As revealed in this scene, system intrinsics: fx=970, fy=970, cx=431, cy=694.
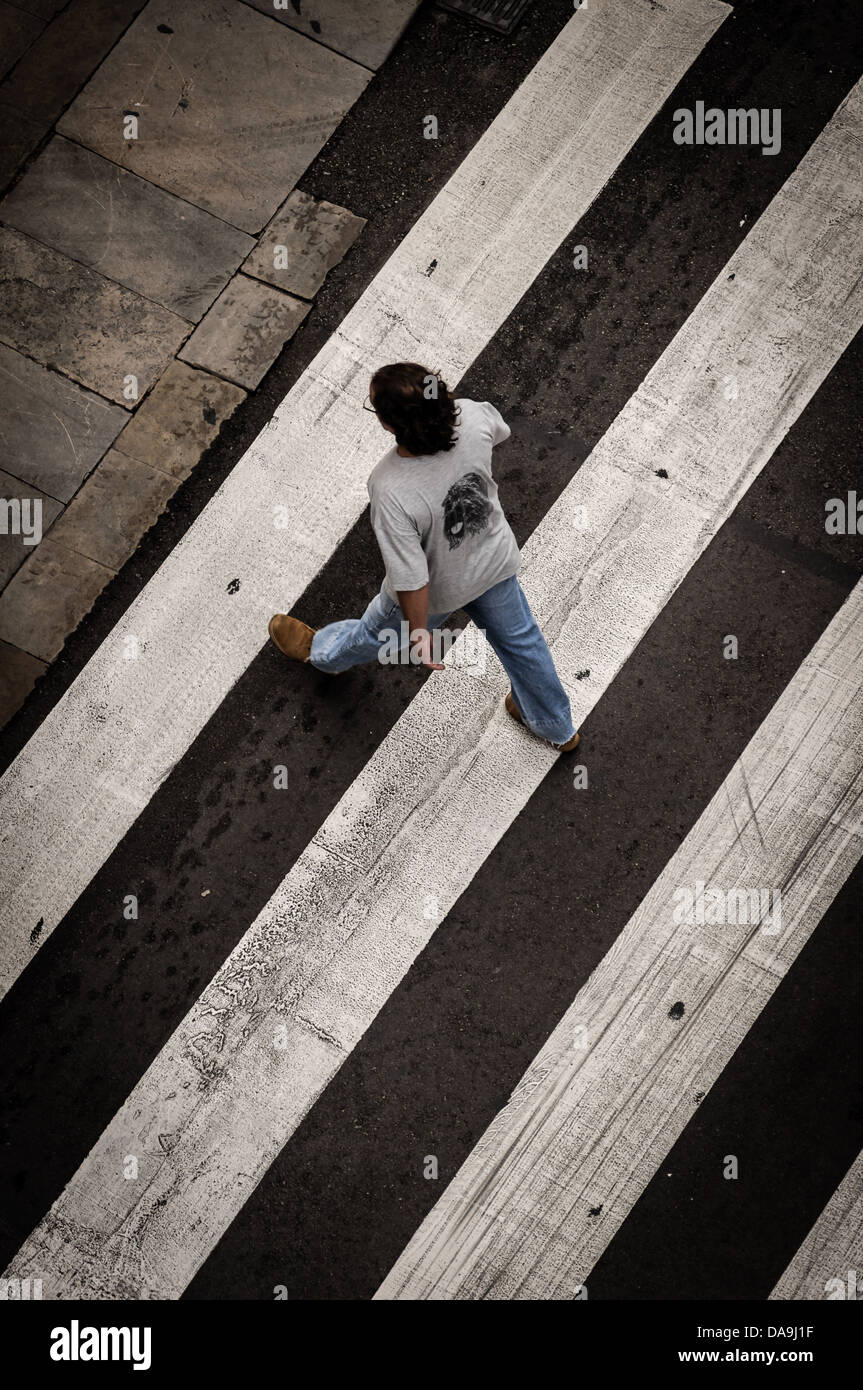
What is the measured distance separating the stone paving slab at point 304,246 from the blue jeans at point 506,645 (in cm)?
175

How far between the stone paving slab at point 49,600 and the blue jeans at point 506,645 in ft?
3.94

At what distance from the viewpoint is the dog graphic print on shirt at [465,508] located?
334 cm

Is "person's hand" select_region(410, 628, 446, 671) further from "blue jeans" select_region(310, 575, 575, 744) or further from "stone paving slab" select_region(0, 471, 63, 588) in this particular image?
"stone paving slab" select_region(0, 471, 63, 588)

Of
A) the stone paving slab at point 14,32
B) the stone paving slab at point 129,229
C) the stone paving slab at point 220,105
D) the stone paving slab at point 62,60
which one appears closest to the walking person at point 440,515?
the stone paving slab at point 129,229

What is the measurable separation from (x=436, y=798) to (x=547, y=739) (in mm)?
603

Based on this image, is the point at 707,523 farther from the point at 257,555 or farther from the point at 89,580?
the point at 89,580

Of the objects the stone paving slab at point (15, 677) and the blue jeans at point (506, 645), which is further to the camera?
the stone paving slab at point (15, 677)

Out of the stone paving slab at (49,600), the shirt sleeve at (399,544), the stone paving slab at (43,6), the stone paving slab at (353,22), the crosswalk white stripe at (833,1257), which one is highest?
the stone paving slab at (353,22)

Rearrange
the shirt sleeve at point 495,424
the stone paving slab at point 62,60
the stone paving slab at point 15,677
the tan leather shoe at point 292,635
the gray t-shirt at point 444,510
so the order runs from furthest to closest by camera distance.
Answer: the stone paving slab at point 62,60 → the stone paving slab at point 15,677 → the tan leather shoe at point 292,635 → the shirt sleeve at point 495,424 → the gray t-shirt at point 444,510

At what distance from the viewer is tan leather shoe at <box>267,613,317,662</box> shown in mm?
4551

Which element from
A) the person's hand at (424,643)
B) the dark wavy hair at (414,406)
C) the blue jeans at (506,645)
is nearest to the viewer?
the dark wavy hair at (414,406)

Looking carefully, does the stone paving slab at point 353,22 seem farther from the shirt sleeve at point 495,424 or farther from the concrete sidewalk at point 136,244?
the shirt sleeve at point 495,424

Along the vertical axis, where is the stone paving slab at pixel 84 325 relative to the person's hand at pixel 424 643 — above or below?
above

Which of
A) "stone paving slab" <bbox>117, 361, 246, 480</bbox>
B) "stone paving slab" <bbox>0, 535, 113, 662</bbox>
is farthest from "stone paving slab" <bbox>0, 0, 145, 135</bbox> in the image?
"stone paving slab" <bbox>0, 535, 113, 662</bbox>
